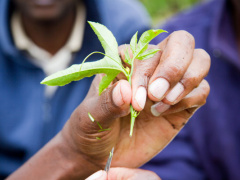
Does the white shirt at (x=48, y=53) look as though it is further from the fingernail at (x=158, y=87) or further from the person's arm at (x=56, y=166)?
the fingernail at (x=158, y=87)

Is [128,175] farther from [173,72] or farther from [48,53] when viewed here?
[48,53]

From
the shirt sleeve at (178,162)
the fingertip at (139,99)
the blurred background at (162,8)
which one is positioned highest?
the fingertip at (139,99)

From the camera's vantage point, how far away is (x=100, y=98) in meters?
0.58

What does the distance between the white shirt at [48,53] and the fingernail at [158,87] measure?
0.74m

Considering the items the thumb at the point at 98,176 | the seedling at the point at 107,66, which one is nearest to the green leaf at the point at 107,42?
the seedling at the point at 107,66

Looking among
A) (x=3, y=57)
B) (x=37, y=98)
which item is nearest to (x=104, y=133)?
(x=37, y=98)

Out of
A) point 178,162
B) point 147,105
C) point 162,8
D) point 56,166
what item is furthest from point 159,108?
point 162,8

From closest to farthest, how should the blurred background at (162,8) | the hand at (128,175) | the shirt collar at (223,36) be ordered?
the hand at (128,175), the shirt collar at (223,36), the blurred background at (162,8)

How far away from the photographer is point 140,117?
2.38 ft

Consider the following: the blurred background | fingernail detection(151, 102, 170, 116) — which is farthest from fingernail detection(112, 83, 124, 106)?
the blurred background

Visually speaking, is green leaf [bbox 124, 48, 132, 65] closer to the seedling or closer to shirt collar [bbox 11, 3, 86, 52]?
the seedling

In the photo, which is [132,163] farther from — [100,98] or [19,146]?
[19,146]

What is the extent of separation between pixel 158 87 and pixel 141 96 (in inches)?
1.4

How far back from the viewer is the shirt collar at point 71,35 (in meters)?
1.25
